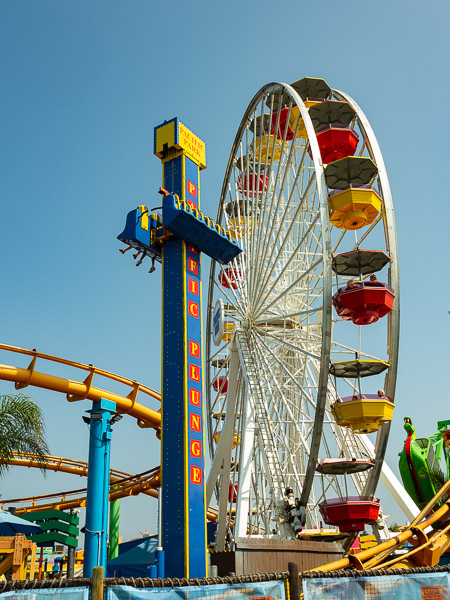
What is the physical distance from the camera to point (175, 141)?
14820mm

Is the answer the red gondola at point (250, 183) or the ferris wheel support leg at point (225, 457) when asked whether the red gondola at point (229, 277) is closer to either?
the ferris wheel support leg at point (225, 457)

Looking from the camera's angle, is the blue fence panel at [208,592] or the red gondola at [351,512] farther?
the red gondola at [351,512]

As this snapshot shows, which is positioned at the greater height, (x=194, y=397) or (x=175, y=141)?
(x=175, y=141)

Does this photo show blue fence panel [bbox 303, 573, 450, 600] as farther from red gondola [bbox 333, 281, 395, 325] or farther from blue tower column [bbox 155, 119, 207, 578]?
red gondola [bbox 333, 281, 395, 325]

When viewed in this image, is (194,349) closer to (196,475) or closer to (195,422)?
(195,422)

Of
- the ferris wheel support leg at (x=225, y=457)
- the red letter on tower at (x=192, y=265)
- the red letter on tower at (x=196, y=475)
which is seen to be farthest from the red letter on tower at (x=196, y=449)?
the ferris wheel support leg at (x=225, y=457)

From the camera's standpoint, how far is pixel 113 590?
3.93 metres

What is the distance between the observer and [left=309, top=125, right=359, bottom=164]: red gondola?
50.2ft

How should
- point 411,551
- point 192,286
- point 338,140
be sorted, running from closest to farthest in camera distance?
point 411,551, point 192,286, point 338,140

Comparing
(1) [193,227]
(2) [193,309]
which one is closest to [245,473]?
(2) [193,309]

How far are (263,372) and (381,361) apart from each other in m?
3.37

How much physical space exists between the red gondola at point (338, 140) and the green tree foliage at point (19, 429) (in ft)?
32.0

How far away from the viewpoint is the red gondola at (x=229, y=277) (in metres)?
17.8

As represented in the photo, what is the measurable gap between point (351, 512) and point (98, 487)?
4.96 metres
